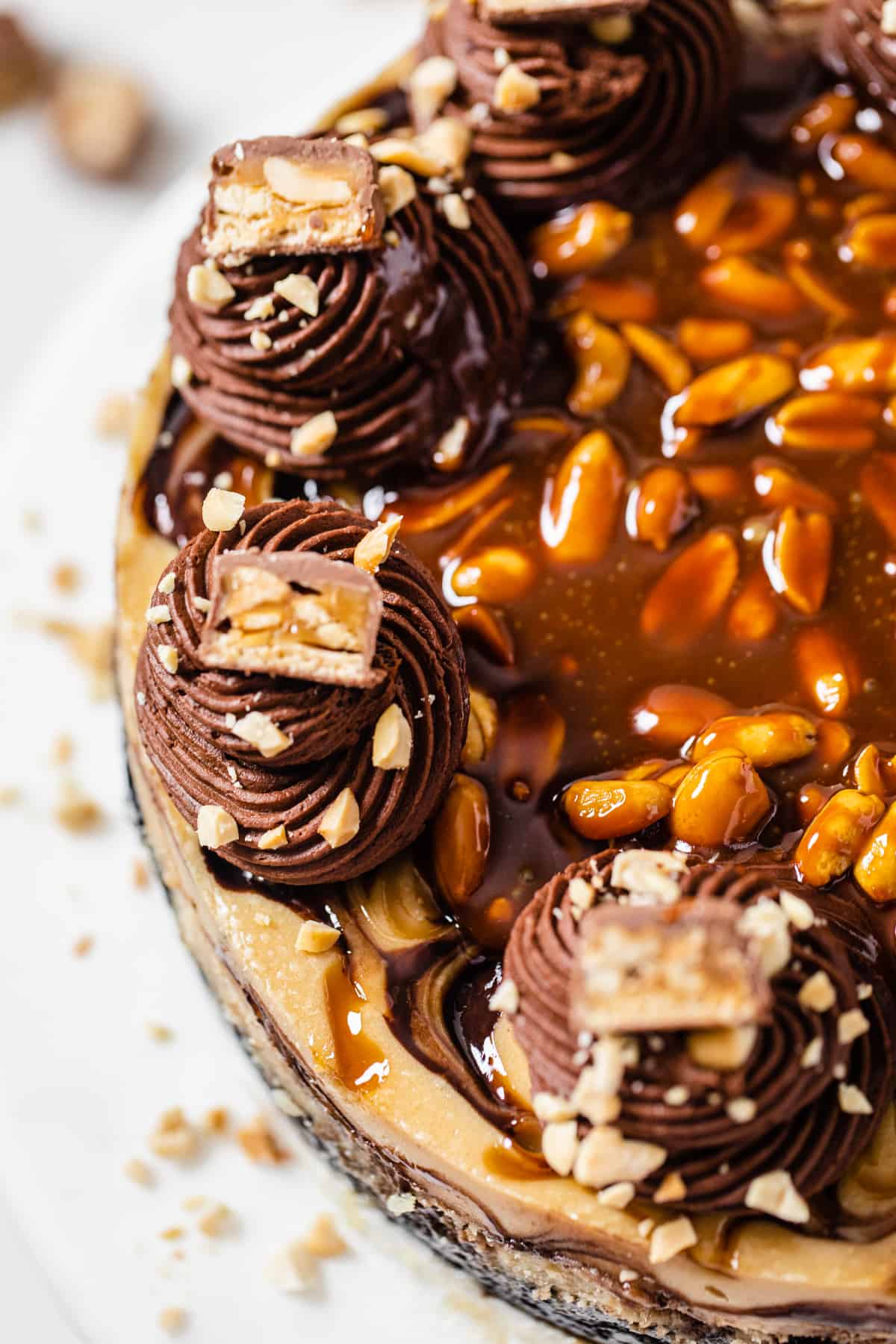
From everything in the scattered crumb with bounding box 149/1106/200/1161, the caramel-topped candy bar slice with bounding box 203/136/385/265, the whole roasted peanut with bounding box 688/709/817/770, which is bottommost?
the scattered crumb with bounding box 149/1106/200/1161

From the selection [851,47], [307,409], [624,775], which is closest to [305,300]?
[307,409]

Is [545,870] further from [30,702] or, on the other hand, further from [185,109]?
[185,109]

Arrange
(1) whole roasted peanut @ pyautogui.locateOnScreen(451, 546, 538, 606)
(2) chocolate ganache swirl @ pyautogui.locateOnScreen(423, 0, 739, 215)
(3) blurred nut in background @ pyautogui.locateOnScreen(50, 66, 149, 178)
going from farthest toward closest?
1. (3) blurred nut in background @ pyautogui.locateOnScreen(50, 66, 149, 178)
2. (2) chocolate ganache swirl @ pyautogui.locateOnScreen(423, 0, 739, 215)
3. (1) whole roasted peanut @ pyautogui.locateOnScreen(451, 546, 538, 606)

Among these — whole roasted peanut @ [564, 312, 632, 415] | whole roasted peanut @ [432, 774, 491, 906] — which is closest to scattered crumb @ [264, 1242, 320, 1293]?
whole roasted peanut @ [432, 774, 491, 906]

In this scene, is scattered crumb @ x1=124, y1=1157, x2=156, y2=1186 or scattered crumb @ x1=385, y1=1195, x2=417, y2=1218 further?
scattered crumb @ x1=124, y1=1157, x2=156, y2=1186

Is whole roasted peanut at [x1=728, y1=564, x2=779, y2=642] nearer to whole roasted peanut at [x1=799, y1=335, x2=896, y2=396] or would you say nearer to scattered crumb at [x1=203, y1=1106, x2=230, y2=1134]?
whole roasted peanut at [x1=799, y1=335, x2=896, y2=396]

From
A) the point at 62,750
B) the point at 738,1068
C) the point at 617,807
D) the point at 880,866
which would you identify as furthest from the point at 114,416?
the point at 738,1068

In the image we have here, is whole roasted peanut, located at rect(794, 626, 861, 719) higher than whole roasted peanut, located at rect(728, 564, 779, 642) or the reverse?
the reverse

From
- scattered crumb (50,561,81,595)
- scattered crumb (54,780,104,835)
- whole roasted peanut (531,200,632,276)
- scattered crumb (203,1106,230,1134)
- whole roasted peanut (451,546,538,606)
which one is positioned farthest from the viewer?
scattered crumb (50,561,81,595)
